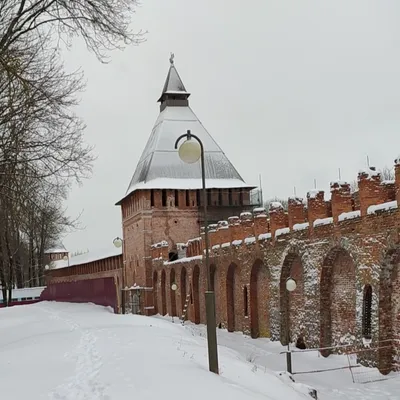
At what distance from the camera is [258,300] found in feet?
70.6

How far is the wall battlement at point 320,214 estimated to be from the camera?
545 inches

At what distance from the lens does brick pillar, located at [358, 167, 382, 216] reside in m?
13.9

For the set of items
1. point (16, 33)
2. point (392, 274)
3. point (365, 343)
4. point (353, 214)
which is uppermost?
point (16, 33)

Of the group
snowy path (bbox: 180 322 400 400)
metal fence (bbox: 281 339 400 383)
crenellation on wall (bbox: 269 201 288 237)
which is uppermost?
crenellation on wall (bbox: 269 201 288 237)

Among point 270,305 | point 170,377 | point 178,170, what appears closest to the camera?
point 170,377

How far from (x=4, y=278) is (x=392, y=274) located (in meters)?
29.9

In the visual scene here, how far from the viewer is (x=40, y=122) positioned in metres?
14.3

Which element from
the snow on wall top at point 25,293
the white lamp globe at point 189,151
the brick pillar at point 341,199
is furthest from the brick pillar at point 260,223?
the snow on wall top at point 25,293

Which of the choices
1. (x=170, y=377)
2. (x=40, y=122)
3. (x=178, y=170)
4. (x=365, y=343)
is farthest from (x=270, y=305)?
(x=178, y=170)

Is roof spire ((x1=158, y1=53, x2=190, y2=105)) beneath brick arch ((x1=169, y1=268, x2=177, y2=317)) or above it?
above

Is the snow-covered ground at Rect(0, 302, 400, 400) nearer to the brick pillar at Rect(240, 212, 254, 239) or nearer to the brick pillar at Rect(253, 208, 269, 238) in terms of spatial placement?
the brick pillar at Rect(253, 208, 269, 238)

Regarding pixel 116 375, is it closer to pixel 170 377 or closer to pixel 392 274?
pixel 170 377

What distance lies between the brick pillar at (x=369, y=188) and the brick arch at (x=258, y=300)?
727 cm

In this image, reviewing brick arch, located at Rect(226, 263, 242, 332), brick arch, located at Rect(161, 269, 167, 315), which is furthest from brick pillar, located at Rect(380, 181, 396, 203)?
brick arch, located at Rect(161, 269, 167, 315)
